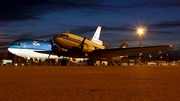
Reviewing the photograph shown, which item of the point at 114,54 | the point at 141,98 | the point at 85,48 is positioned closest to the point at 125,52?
the point at 114,54

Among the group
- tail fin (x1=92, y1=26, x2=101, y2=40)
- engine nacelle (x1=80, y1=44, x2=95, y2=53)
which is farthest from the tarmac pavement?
tail fin (x1=92, y1=26, x2=101, y2=40)

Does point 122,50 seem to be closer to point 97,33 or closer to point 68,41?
point 68,41

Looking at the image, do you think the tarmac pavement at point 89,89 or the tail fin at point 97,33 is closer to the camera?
Result: the tarmac pavement at point 89,89

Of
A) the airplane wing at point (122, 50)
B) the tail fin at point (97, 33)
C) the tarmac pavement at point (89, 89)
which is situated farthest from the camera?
the tail fin at point (97, 33)

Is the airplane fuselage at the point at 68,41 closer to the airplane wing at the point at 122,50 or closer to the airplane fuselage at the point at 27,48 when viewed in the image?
the airplane wing at the point at 122,50

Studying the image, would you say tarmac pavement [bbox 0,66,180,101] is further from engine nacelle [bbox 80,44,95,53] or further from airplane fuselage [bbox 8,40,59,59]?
airplane fuselage [bbox 8,40,59,59]

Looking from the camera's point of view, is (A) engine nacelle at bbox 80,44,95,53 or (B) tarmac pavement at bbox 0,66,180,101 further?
(A) engine nacelle at bbox 80,44,95,53

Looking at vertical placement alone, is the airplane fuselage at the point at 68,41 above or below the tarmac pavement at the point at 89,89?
above

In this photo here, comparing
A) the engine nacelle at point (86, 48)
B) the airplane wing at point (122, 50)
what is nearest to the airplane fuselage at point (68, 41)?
the engine nacelle at point (86, 48)

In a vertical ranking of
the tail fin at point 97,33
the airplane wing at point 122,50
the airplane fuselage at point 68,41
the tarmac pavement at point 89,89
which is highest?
the tail fin at point 97,33

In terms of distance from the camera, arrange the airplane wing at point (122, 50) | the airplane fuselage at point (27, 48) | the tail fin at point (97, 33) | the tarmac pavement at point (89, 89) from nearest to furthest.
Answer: the tarmac pavement at point (89, 89)
the airplane wing at point (122, 50)
the airplane fuselage at point (27, 48)
the tail fin at point (97, 33)

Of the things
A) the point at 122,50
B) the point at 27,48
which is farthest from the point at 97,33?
the point at 122,50

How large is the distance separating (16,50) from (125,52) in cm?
1860

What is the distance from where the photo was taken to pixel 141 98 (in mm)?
5520
